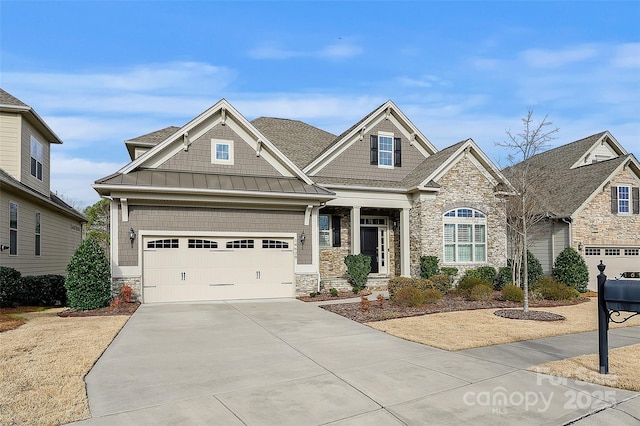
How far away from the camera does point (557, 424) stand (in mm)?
5004

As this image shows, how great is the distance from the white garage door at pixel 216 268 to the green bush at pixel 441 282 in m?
5.34

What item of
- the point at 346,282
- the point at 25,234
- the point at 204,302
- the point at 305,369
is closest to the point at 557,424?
the point at 305,369

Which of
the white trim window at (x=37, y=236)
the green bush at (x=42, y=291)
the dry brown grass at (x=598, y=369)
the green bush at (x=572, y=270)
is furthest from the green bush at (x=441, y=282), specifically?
the white trim window at (x=37, y=236)

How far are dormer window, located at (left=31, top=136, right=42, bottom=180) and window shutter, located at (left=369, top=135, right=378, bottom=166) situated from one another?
14263mm

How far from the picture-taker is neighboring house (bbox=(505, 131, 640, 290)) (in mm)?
20944

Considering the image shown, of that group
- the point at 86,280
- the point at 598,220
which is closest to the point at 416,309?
the point at 86,280

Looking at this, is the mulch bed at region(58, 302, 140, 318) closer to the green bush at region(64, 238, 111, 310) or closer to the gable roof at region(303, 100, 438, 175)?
the green bush at region(64, 238, 111, 310)

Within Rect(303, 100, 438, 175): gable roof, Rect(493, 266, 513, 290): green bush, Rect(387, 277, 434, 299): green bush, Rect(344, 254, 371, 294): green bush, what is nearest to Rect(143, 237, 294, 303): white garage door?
Rect(344, 254, 371, 294): green bush

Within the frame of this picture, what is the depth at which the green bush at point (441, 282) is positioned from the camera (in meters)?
16.6

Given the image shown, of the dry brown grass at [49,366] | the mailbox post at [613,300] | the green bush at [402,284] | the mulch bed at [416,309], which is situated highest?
the mailbox post at [613,300]

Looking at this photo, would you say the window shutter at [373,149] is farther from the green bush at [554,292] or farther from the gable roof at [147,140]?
the gable roof at [147,140]

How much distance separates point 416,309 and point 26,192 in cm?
1418

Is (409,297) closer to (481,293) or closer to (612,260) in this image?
(481,293)

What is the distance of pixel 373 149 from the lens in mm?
20250
